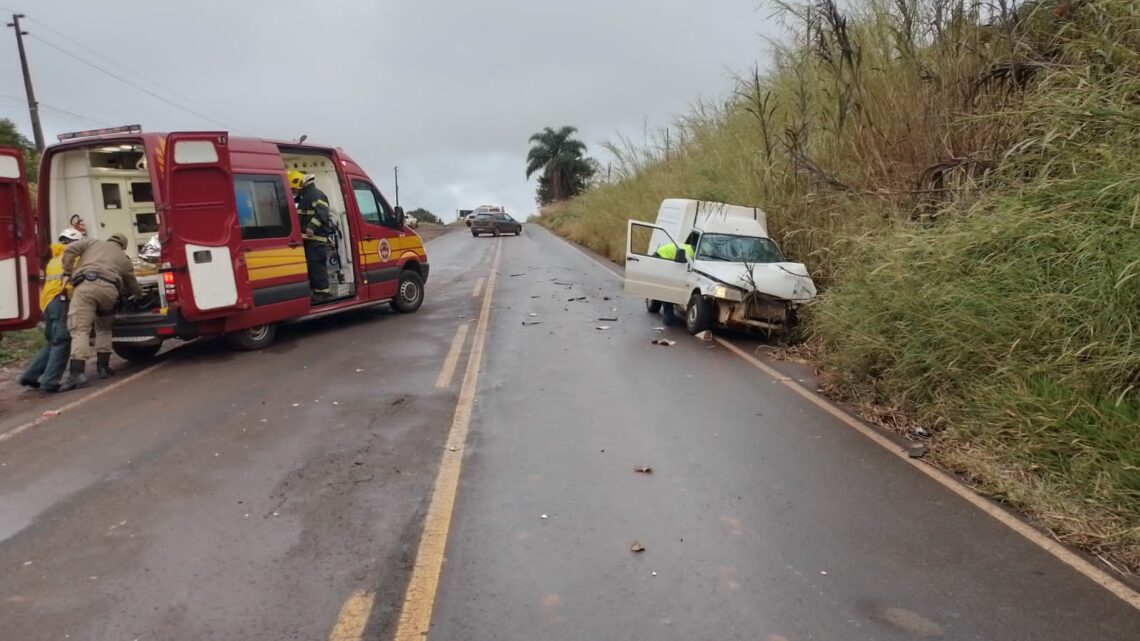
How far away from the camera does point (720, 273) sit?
34.0ft

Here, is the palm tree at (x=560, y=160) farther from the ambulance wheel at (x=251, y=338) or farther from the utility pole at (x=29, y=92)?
the ambulance wheel at (x=251, y=338)

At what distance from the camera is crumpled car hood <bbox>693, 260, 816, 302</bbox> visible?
10031mm

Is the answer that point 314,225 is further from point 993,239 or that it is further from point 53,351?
point 993,239

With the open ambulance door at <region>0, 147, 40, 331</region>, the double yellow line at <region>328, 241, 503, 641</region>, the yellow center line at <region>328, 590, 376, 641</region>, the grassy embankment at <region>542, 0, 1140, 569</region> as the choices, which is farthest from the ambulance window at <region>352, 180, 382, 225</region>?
the yellow center line at <region>328, 590, 376, 641</region>

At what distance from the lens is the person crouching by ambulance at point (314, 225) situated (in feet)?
35.5

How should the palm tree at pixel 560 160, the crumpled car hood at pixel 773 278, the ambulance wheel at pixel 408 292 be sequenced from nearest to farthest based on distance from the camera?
the crumpled car hood at pixel 773 278
the ambulance wheel at pixel 408 292
the palm tree at pixel 560 160

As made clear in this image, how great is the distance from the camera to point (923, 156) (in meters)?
9.38

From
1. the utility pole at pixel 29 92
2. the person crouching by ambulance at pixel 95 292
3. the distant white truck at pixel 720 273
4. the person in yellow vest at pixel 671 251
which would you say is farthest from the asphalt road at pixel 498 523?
the utility pole at pixel 29 92

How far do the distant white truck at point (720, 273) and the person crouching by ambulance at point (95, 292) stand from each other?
684 cm

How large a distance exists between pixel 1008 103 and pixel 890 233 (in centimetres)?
186

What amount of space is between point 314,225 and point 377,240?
51.4 inches

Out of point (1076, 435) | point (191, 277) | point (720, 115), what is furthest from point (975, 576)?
point (720, 115)

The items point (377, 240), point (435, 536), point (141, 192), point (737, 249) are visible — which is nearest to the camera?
point (435, 536)

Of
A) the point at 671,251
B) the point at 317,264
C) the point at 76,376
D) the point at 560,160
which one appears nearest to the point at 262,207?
the point at 317,264
